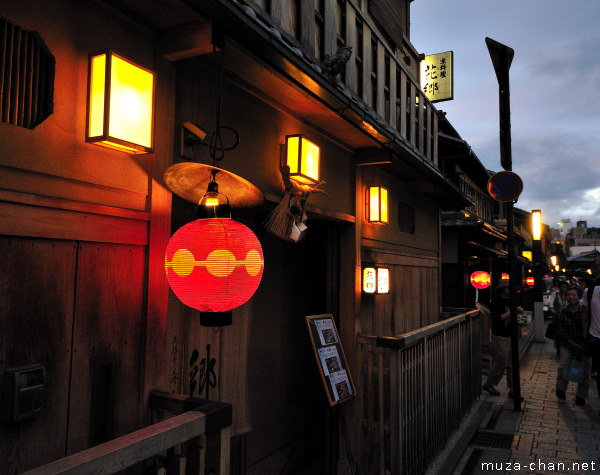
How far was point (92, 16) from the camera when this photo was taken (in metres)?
3.27

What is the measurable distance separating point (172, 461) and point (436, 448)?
594 centimetres

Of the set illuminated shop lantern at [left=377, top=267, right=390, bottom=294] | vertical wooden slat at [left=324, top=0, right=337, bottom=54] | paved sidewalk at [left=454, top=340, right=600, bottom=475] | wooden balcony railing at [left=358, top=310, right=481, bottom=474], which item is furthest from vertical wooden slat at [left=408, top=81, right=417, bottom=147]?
paved sidewalk at [left=454, top=340, right=600, bottom=475]

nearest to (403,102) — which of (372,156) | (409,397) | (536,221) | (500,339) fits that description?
(372,156)

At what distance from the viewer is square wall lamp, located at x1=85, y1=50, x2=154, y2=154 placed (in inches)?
119

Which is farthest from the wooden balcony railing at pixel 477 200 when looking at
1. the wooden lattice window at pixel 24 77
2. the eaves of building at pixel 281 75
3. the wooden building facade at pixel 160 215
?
the wooden lattice window at pixel 24 77

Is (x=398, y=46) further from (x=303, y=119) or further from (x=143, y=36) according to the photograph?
(x=143, y=36)

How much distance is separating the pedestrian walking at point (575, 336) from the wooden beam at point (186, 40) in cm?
1037

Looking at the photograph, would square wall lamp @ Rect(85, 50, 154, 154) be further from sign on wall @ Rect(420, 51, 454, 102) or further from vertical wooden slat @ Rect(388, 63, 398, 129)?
sign on wall @ Rect(420, 51, 454, 102)

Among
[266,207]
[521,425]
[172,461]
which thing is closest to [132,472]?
[172,461]

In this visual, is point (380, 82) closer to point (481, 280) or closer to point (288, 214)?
point (288, 214)

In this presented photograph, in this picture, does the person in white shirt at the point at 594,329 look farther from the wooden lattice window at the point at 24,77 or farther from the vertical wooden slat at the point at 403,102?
the wooden lattice window at the point at 24,77

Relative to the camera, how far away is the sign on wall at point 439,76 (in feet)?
53.2

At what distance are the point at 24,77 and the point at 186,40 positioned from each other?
1296 mm

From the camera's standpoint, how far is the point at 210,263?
316 centimetres
